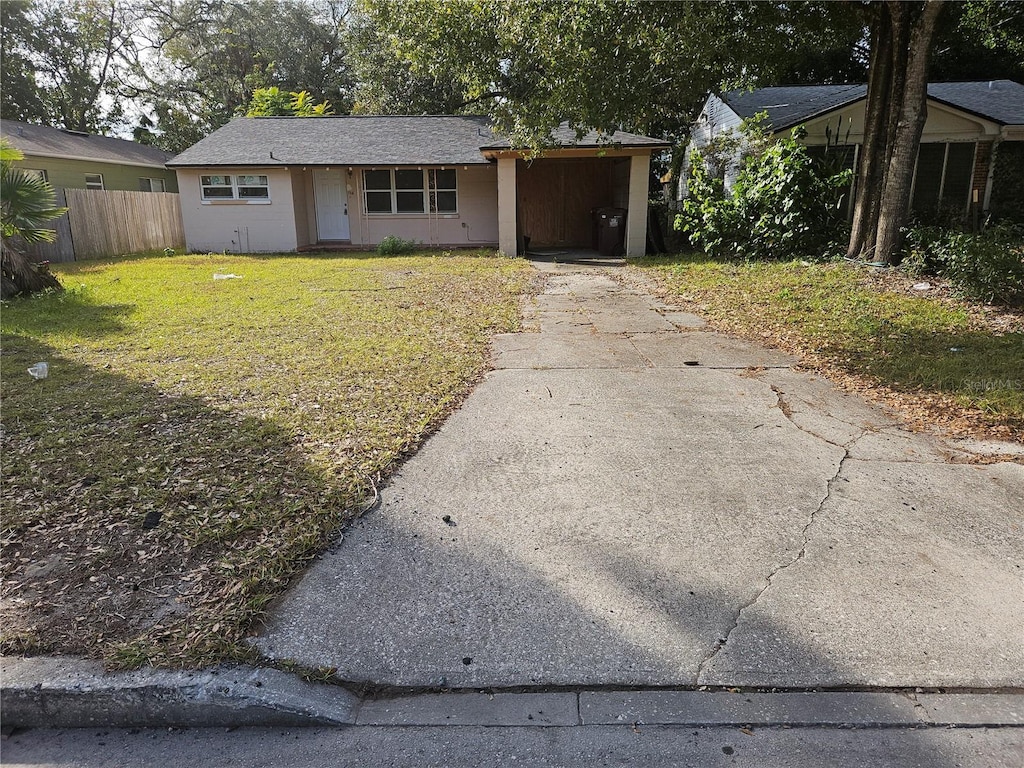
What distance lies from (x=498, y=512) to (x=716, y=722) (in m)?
1.65

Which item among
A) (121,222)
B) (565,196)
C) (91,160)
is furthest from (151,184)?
(565,196)

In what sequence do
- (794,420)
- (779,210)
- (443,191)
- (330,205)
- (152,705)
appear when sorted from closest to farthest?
1. (152,705)
2. (794,420)
3. (779,210)
4. (443,191)
5. (330,205)

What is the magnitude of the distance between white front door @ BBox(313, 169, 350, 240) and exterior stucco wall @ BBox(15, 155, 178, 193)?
8.31 meters

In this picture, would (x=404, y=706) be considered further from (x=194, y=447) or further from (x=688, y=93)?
(x=688, y=93)

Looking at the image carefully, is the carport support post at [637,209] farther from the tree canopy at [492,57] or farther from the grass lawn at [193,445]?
the grass lawn at [193,445]

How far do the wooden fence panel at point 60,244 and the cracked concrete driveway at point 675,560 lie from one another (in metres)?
16.3

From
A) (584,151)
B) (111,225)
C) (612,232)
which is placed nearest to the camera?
(584,151)

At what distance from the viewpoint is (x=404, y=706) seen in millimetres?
2334

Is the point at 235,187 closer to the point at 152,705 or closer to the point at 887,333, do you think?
the point at 887,333

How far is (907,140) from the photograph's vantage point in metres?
10.2

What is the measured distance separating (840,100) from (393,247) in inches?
469

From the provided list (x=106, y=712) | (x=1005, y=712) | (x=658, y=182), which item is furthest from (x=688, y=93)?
(x=106, y=712)

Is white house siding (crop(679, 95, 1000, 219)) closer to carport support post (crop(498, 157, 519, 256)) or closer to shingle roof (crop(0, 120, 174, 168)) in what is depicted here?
carport support post (crop(498, 157, 519, 256))

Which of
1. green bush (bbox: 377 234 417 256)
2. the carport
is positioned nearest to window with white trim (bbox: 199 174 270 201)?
green bush (bbox: 377 234 417 256)
